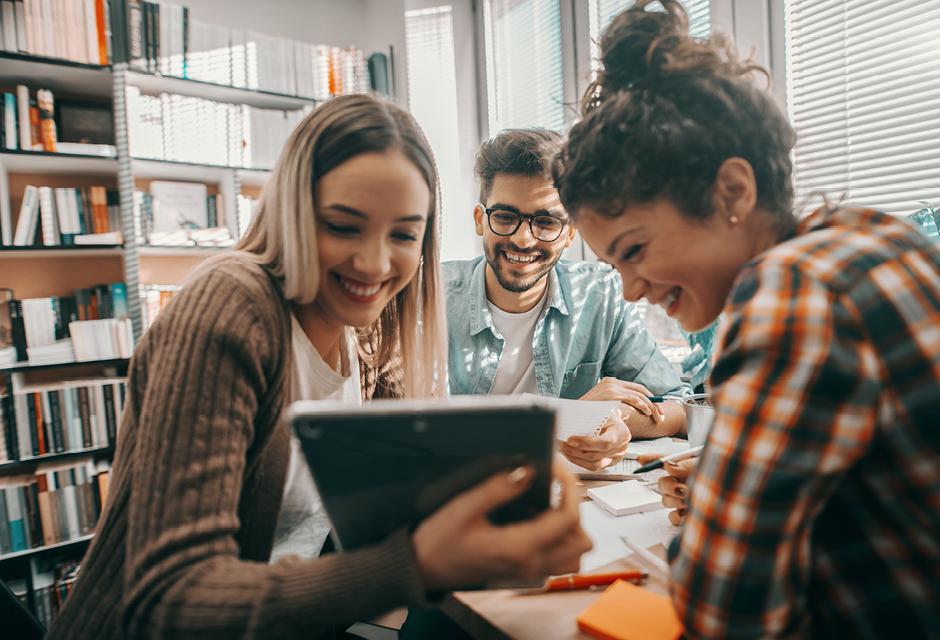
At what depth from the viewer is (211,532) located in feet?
2.11

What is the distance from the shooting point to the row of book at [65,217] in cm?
237

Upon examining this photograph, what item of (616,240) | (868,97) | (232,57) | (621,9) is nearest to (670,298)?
(616,240)

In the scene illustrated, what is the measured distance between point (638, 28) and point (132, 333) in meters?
2.47

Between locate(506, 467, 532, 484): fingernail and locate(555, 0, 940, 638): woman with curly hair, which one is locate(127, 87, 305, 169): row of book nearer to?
locate(506, 467, 532, 484): fingernail

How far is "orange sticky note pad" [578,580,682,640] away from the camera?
643 mm

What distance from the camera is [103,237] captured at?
245cm

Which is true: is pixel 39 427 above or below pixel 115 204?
below

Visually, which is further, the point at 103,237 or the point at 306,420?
the point at 103,237

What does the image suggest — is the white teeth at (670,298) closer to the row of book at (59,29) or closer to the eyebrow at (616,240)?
the eyebrow at (616,240)

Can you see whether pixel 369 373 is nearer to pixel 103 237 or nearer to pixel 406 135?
pixel 406 135

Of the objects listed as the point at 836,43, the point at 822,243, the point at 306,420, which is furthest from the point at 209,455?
the point at 836,43

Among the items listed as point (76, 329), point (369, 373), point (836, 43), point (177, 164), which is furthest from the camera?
point (177, 164)

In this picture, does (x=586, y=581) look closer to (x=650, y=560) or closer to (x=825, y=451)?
(x=650, y=560)

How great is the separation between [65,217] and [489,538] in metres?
2.60
